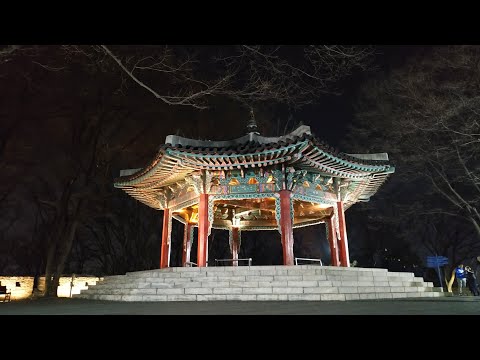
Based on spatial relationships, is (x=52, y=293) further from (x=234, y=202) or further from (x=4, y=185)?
(x=234, y=202)

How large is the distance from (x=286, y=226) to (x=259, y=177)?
7.29 ft

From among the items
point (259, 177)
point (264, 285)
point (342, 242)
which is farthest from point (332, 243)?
point (264, 285)

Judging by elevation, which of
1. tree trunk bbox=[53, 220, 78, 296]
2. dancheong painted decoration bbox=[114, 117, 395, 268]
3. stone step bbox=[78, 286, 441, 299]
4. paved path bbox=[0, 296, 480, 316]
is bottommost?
paved path bbox=[0, 296, 480, 316]

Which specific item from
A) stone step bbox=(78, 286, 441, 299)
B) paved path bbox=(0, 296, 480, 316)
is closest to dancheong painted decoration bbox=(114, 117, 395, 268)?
stone step bbox=(78, 286, 441, 299)

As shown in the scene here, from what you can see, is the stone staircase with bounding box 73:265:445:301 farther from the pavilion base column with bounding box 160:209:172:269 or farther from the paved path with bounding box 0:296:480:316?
the pavilion base column with bounding box 160:209:172:269

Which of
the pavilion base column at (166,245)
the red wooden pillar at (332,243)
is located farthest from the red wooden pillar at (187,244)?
the red wooden pillar at (332,243)

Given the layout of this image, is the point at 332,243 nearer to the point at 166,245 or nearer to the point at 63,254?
the point at 166,245

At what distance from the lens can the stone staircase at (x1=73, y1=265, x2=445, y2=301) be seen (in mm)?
9656

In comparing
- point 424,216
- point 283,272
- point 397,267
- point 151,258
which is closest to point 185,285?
point 283,272

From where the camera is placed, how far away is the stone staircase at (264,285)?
9.66 m

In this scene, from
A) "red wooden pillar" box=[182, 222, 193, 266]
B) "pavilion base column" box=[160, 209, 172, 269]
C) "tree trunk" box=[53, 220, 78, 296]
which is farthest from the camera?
"tree trunk" box=[53, 220, 78, 296]

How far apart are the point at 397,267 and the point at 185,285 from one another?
27.5 m

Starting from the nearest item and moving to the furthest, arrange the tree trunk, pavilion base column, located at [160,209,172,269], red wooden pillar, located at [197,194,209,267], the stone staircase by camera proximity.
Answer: the stone staircase, red wooden pillar, located at [197,194,209,267], pavilion base column, located at [160,209,172,269], the tree trunk

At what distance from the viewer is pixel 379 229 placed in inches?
1331
